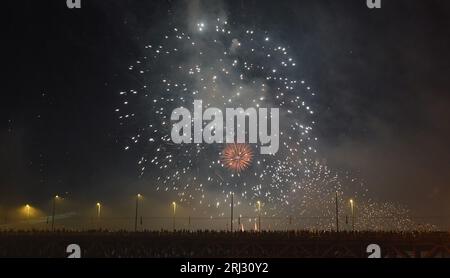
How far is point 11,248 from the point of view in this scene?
60094 millimetres

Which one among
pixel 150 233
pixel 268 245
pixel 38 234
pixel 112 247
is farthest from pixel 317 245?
pixel 38 234

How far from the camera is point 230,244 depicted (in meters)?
57.3

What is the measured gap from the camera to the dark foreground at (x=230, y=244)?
56.7m

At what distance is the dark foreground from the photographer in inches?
2233

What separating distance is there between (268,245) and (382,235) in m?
13.1

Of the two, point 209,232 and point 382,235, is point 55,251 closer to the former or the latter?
point 209,232

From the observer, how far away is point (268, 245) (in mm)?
57156
